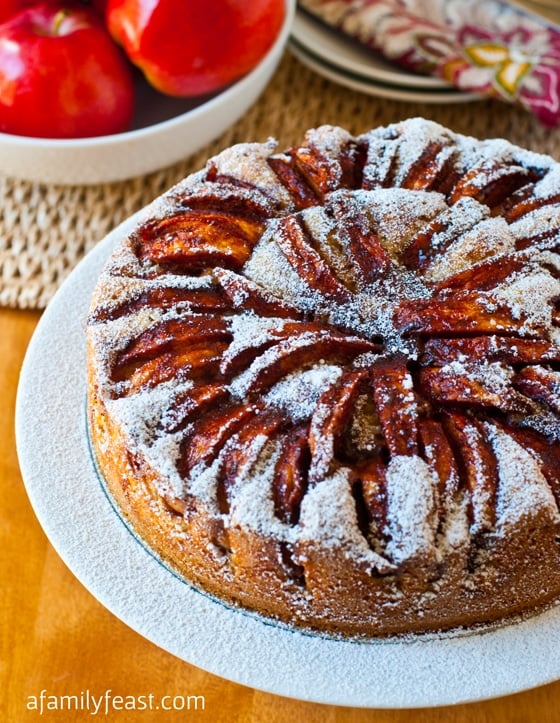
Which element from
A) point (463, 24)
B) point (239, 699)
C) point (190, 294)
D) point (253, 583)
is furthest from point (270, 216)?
point (463, 24)

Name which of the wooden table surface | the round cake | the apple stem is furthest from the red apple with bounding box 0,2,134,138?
the wooden table surface

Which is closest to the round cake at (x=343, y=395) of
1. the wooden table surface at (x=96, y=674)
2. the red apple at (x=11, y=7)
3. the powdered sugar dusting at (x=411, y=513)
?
the powdered sugar dusting at (x=411, y=513)

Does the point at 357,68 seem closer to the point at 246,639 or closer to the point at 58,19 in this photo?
the point at 58,19

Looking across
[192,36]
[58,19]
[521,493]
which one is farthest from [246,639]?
[58,19]

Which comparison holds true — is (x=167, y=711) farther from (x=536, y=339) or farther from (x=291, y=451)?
(x=536, y=339)

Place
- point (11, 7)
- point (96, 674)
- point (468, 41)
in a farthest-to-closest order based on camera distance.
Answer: point (468, 41), point (11, 7), point (96, 674)
